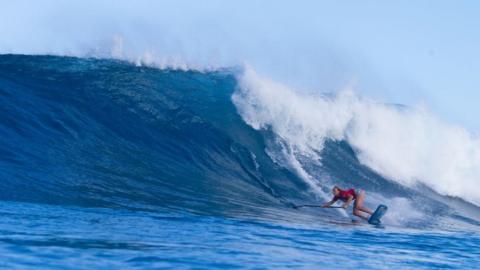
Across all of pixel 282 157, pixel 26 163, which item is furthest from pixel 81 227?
pixel 282 157

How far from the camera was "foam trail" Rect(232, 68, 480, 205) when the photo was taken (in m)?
17.0

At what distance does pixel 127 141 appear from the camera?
13852mm

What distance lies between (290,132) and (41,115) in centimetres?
643

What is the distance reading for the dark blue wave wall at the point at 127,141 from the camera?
1070cm

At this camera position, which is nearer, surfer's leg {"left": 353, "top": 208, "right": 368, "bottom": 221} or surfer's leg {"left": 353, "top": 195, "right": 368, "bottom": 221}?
surfer's leg {"left": 353, "top": 208, "right": 368, "bottom": 221}

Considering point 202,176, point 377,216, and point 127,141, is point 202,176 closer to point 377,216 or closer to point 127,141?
point 127,141

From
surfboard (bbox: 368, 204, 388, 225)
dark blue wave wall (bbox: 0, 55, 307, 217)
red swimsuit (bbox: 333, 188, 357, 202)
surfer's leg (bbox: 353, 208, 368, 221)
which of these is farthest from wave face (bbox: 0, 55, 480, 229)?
red swimsuit (bbox: 333, 188, 357, 202)

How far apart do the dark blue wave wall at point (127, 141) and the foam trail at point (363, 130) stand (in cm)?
86

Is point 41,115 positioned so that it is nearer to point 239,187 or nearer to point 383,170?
point 239,187

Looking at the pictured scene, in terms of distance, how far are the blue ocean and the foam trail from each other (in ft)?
0.20

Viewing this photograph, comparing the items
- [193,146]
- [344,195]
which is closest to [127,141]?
[193,146]

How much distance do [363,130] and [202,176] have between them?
740 cm

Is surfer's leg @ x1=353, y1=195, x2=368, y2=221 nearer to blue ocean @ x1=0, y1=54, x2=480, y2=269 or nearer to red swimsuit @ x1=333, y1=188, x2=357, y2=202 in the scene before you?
red swimsuit @ x1=333, y1=188, x2=357, y2=202

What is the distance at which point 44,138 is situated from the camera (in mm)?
12797
